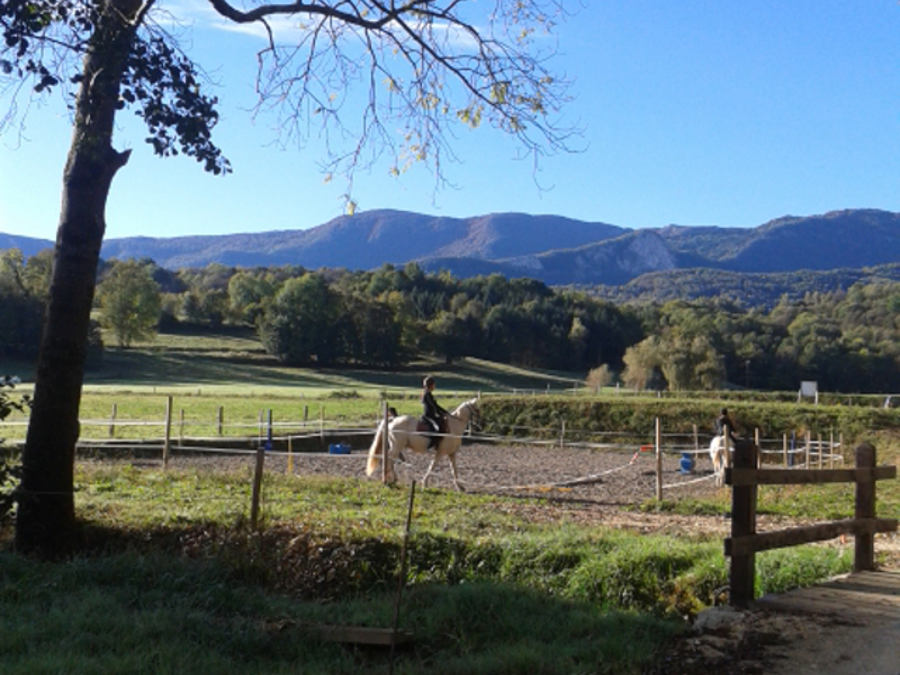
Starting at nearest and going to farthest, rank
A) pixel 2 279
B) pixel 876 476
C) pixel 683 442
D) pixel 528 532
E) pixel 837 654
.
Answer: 1. pixel 837 654
2. pixel 876 476
3. pixel 528 532
4. pixel 683 442
5. pixel 2 279

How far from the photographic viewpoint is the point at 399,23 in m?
9.95

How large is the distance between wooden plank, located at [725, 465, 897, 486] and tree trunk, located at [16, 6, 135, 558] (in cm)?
651

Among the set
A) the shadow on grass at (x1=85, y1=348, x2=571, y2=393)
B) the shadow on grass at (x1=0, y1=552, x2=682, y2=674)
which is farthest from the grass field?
the shadow on grass at (x1=85, y1=348, x2=571, y2=393)

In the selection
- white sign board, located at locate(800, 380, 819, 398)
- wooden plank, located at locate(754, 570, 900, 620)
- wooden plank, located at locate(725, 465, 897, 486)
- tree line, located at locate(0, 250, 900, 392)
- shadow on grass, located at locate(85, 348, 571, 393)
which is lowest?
shadow on grass, located at locate(85, 348, 571, 393)

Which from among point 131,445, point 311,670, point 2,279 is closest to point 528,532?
point 311,670

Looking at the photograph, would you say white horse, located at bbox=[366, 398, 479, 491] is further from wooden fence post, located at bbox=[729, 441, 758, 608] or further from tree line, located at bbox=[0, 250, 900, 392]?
tree line, located at bbox=[0, 250, 900, 392]

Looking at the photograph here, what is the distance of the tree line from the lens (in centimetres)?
7444

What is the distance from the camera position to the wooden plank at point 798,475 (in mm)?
6195

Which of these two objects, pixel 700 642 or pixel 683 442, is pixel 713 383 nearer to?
pixel 683 442

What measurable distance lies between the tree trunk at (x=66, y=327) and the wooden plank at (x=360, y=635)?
3.95 metres

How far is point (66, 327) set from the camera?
28.7 feet

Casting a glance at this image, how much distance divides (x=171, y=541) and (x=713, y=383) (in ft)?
213

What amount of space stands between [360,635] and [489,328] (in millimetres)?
100486

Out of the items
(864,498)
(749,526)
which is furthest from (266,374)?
(749,526)
